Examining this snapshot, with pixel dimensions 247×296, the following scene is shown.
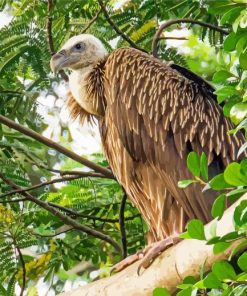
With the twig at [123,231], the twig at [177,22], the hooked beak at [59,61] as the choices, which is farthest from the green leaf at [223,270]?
the hooked beak at [59,61]

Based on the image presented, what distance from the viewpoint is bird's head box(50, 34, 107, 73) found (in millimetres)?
7109

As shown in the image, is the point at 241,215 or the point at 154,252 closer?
the point at 241,215

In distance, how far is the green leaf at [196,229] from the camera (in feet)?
11.2

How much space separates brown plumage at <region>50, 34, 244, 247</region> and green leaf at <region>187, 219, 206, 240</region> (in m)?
2.69

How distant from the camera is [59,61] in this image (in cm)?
695

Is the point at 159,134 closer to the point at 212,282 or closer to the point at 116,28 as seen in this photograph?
the point at 116,28

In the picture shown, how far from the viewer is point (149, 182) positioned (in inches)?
252

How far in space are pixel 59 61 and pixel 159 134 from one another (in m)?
1.03

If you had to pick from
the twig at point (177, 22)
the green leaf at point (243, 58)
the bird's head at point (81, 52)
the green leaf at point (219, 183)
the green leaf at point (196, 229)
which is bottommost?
the green leaf at point (196, 229)

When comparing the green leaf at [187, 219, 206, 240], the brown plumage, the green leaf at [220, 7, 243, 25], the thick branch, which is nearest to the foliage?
the brown plumage

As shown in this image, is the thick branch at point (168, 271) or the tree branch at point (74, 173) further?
the tree branch at point (74, 173)

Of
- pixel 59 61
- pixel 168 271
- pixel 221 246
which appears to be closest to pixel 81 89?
pixel 59 61

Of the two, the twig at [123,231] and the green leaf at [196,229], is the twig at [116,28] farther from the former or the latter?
the green leaf at [196,229]

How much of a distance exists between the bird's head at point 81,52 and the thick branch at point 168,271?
2229 mm
